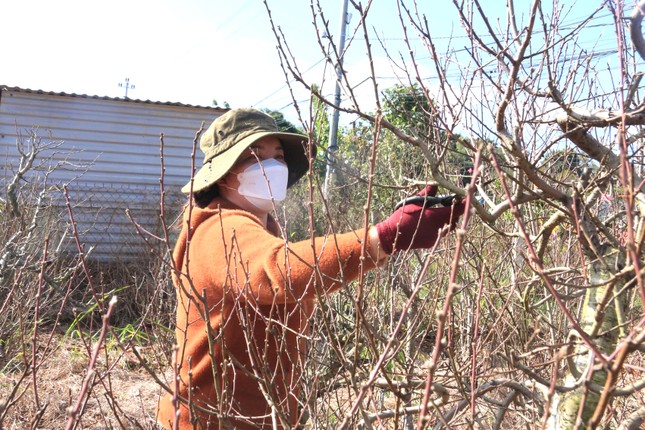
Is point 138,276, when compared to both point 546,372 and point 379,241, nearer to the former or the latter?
point 546,372

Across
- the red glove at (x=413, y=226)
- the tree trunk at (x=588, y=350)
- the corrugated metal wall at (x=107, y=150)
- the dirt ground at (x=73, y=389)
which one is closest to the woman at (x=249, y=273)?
the red glove at (x=413, y=226)

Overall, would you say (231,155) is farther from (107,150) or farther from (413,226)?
(107,150)

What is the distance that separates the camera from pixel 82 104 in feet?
29.7

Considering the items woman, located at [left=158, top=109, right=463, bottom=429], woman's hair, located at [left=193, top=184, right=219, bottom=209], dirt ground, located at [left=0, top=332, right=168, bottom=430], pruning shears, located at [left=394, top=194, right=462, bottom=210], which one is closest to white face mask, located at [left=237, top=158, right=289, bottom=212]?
woman, located at [left=158, top=109, right=463, bottom=429]

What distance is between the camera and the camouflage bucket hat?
228 cm

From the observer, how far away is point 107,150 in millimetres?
9133

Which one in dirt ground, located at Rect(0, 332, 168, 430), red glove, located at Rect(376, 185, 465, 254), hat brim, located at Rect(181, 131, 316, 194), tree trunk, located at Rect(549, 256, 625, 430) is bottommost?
dirt ground, located at Rect(0, 332, 168, 430)

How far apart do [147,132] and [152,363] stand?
181 inches

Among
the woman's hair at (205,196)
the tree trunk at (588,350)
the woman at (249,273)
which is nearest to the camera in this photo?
the tree trunk at (588,350)

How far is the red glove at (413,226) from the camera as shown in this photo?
1.71 meters

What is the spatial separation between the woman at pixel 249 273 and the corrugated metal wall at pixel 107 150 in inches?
242

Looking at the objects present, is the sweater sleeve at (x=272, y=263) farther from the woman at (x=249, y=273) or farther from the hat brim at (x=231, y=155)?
the hat brim at (x=231, y=155)

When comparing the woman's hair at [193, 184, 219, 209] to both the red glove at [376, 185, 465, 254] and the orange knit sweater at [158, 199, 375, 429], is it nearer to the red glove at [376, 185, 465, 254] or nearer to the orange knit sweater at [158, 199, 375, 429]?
the orange knit sweater at [158, 199, 375, 429]

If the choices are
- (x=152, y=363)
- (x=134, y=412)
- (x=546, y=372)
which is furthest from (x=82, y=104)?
(x=546, y=372)
